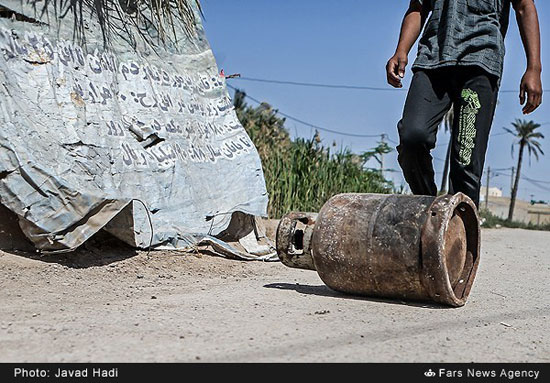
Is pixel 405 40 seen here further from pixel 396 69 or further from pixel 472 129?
pixel 472 129

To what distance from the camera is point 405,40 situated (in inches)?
147

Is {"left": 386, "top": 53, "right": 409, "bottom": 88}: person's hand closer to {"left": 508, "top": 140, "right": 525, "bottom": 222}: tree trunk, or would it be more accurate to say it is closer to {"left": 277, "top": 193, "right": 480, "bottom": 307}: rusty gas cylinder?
{"left": 277, "top": 193, "right": 480, "bottom": 307}: rusty gas cylinder

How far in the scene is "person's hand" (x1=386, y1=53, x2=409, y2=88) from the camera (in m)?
3.63

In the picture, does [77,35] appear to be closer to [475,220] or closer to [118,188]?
[118,188]

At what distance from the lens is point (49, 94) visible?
13.4 feet

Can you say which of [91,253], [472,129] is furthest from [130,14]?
[472,129]

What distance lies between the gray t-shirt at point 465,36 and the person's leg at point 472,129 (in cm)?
9

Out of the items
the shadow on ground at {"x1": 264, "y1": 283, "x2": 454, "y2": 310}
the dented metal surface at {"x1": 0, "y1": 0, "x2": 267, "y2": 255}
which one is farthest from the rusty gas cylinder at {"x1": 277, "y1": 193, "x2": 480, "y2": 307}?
the dented metal surface at {"x1": 0, "y1": 0, "x2": 267, "y2": 255}

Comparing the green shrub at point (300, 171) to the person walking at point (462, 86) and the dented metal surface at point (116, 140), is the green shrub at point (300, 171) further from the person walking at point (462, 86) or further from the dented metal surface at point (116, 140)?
the person walking at point (462, 86)

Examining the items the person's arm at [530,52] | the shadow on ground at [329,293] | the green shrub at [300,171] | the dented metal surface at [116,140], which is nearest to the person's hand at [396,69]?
the person's arm at [530,52]

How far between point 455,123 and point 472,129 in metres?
0.11

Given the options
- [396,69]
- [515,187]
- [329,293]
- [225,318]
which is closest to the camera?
[225,318]

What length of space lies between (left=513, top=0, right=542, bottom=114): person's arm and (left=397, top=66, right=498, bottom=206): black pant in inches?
6.5
